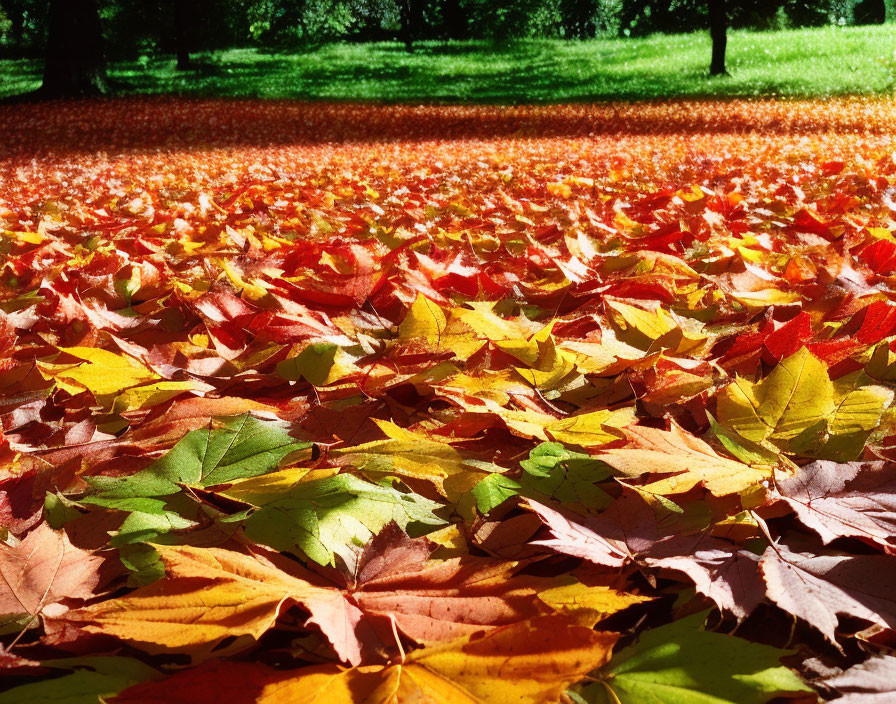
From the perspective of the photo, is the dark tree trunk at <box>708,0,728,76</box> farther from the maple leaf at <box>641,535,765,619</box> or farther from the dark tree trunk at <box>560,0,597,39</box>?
the dark tree trunk at <box>560,0,597,39</box>

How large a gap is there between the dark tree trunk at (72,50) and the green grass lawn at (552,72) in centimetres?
117

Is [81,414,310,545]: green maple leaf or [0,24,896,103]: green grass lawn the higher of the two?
[0,24,896,103]: green grass lawn

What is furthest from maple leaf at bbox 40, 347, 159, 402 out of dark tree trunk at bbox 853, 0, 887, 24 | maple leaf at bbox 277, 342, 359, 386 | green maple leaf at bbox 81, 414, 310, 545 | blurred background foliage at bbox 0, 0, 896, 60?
dark tree trunk at bbox 853, 0, 887, 24

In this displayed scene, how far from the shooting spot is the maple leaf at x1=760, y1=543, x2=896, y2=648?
64cm

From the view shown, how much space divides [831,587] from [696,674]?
0.17 m

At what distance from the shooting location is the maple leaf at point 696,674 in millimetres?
577

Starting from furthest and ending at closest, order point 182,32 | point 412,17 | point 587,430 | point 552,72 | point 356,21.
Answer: point 356,21, point 412,17, point 182,32, point 552,72, point 587,430

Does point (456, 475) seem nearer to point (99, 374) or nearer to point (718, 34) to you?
point (99, 374)

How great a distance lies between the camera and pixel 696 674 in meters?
0.59

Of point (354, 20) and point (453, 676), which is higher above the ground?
point (354, 20)

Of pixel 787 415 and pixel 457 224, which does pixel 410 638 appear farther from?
pixel 457 224

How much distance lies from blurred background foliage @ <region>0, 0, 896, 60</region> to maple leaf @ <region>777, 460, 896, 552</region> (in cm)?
3130

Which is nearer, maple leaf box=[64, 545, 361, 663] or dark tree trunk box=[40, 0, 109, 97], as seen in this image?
maple leaf box=[64, 545, 361, 663]

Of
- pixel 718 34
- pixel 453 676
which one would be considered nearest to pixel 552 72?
pixel 718 34
